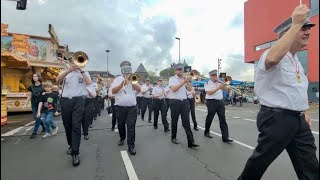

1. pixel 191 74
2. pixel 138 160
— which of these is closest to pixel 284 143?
pixel 138 160

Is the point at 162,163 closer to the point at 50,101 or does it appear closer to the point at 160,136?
the point at 160,136

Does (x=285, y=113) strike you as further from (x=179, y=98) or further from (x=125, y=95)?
(x=179, y=98)

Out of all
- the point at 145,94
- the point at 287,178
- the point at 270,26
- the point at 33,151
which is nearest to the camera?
the point at 287,178

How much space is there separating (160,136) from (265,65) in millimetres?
6671

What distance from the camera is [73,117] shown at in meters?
5.94

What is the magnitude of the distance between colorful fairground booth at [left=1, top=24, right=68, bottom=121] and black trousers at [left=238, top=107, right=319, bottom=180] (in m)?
10.4

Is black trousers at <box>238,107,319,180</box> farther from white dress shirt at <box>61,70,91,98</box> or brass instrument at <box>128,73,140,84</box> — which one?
brass instrument at <box>128,73,140,84</box>

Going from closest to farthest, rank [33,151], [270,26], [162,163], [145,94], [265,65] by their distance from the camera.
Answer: [265,65], [162,163], [33,151], [145,94], [270,26]

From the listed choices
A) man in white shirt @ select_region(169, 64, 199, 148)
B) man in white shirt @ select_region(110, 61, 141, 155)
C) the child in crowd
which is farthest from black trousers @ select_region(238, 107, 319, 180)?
the child in crowd

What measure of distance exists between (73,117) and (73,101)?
306 millimetres

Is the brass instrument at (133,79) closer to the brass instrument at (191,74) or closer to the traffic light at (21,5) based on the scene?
the brass instrument at (191,74)

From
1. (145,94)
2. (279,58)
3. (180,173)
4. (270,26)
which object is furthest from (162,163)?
(270,26)

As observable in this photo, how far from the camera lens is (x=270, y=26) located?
39.2 meters

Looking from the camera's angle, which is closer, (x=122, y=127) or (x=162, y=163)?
(x=162, y=163)
